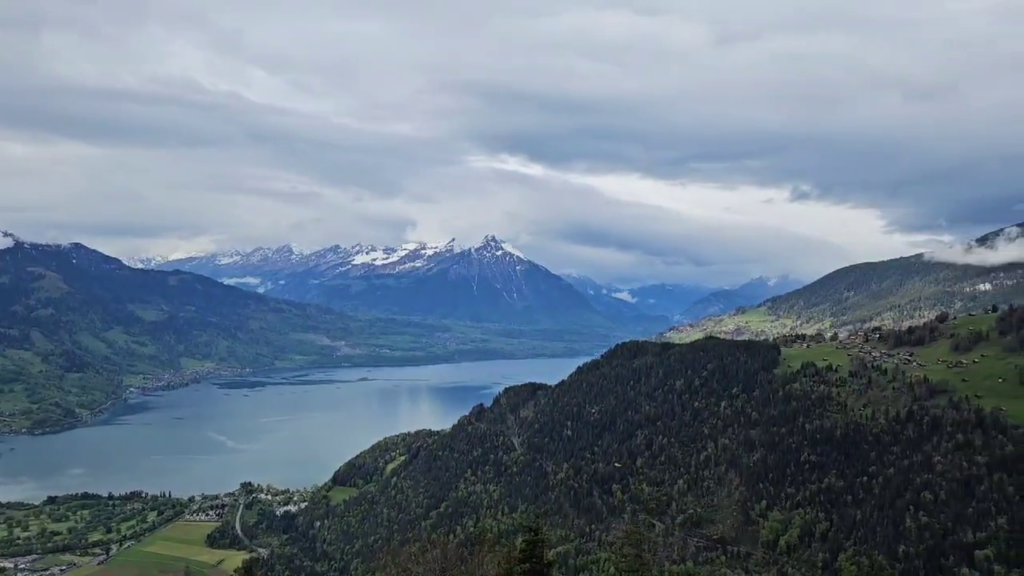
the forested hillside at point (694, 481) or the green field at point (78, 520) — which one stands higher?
the forested hillside at point (694, 481)

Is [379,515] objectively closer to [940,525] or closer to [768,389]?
[768,389]

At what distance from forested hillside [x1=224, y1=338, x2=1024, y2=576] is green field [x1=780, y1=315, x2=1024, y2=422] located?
4.27m

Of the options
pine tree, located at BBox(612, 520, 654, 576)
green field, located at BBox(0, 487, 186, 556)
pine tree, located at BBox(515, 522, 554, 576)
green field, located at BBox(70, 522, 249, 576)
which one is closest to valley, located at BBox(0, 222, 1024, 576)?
pine tree, located at BBox(612, 520, 654, 576)

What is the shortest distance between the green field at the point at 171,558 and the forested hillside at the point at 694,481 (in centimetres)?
674

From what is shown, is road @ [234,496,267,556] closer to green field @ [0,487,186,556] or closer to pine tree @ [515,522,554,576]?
green field @ [0,487,186,556]

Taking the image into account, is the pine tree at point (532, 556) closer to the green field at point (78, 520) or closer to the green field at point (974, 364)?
the green field at point (974, 364)

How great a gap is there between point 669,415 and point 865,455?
2798cm

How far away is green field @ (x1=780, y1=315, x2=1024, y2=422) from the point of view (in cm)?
9675

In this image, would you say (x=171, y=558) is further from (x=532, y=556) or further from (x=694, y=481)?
(x=532, y=556)

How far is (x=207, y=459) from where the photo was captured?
182 metres

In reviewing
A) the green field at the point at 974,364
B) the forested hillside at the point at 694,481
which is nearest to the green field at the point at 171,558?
the forested hillside at the point at 694,481

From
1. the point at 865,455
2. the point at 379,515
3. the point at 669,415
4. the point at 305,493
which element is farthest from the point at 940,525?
the point at 305,493

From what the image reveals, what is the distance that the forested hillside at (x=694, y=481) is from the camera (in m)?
73.9

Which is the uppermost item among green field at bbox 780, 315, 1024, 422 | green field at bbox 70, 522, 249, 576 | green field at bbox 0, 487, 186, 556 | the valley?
green field at bbox 780, 315, 1024, 422
